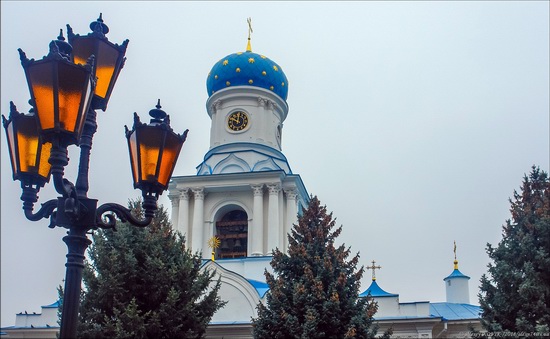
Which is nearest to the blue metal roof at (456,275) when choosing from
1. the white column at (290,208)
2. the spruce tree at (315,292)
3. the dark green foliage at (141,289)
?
the white column at (290,208)

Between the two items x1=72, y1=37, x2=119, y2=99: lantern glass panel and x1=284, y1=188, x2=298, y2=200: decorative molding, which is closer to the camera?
x1=72, y1=37, x2=119, y2=99: lantern glass panel

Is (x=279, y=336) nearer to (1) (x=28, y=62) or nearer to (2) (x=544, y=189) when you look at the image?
(2) (x=544, y=189)

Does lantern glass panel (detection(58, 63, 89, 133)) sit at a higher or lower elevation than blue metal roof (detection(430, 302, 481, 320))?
lower

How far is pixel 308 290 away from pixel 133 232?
15.1 ft

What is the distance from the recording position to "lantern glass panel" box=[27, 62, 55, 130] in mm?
5137

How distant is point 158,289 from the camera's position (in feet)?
49.2

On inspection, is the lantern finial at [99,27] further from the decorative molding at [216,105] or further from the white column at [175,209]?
the decorative molding at [216,105]

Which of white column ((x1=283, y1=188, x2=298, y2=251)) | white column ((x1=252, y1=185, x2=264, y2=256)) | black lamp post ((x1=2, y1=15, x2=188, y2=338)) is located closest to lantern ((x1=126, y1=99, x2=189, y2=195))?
black lamp post ((x1=2, y1=15, x2=188, y2=338))

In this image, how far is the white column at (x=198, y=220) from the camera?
2552cm

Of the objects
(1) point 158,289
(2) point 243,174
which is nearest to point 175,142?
(1) point 158,289

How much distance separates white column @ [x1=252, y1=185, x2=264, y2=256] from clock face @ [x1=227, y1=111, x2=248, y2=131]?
3603 mm

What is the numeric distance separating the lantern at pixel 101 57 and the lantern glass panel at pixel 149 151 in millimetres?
704

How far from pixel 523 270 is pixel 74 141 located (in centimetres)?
1278

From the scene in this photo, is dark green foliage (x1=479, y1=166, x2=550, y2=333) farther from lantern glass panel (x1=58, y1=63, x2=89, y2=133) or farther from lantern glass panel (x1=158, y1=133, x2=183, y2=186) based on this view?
lantern glass panel (x1=58, y1=63, x2=89, y2=133)
